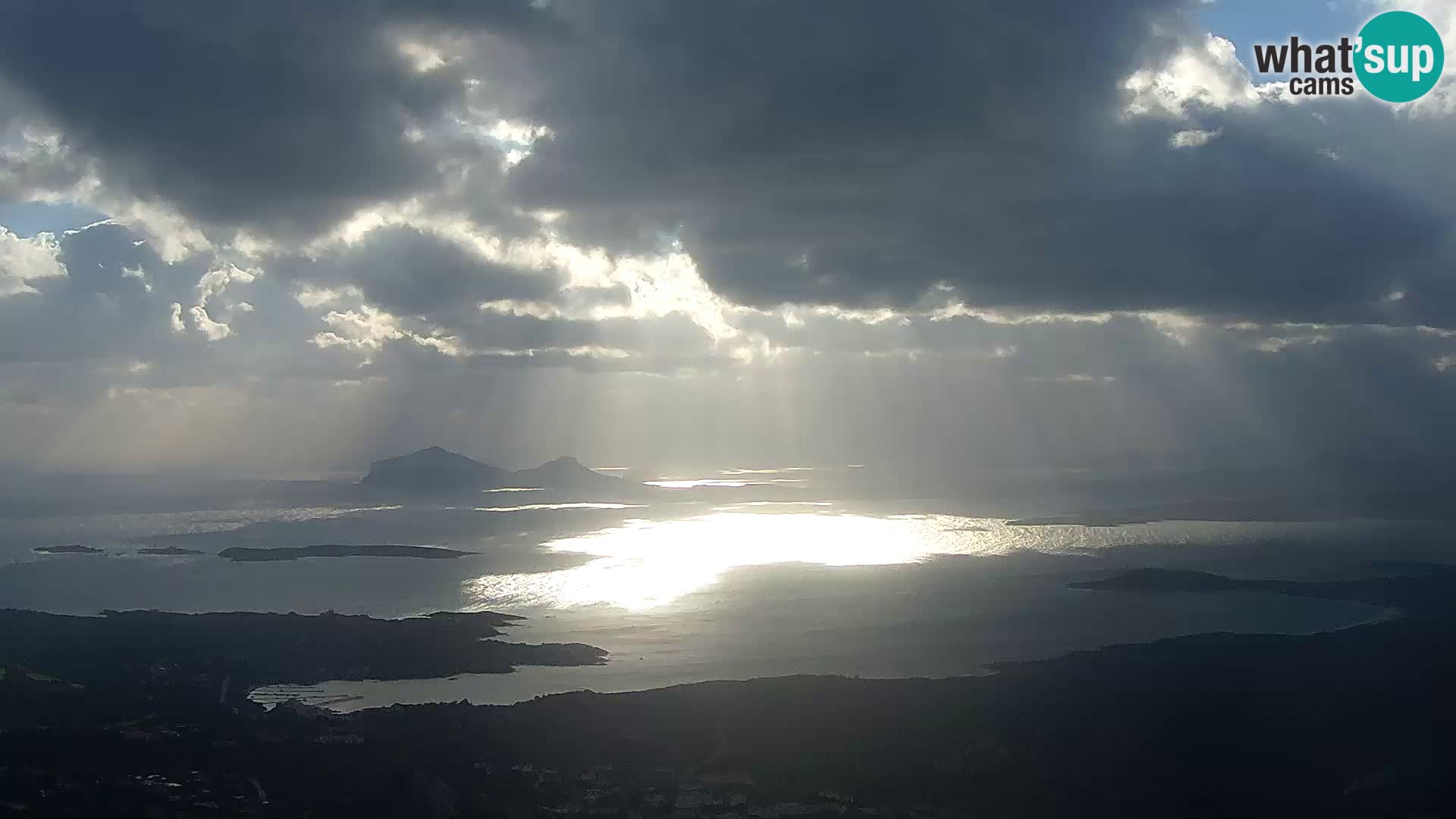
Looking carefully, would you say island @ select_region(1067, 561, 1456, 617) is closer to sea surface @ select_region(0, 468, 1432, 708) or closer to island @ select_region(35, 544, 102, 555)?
sea surface @ select_region(0, 468, 1432, 708)

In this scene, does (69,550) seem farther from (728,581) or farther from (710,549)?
(728,581)

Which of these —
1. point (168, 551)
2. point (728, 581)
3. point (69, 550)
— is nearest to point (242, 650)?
point (728, 581)

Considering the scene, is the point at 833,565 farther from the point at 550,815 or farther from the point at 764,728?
the point at 550,815

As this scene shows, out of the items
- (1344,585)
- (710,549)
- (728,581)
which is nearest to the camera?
(1344,585)

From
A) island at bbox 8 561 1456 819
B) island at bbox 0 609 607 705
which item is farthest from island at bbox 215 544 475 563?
island at bbox 8 561 1456 819

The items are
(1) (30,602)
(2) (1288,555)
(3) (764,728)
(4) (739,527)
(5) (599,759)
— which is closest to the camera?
(5) (599,759)

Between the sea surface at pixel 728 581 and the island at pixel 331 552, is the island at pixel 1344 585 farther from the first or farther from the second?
the island at pixel 331 552

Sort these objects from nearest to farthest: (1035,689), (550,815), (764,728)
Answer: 1. (550,815)
2. (764,728)
3. (1035,689)

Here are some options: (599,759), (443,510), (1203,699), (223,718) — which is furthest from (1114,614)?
(443,510)
